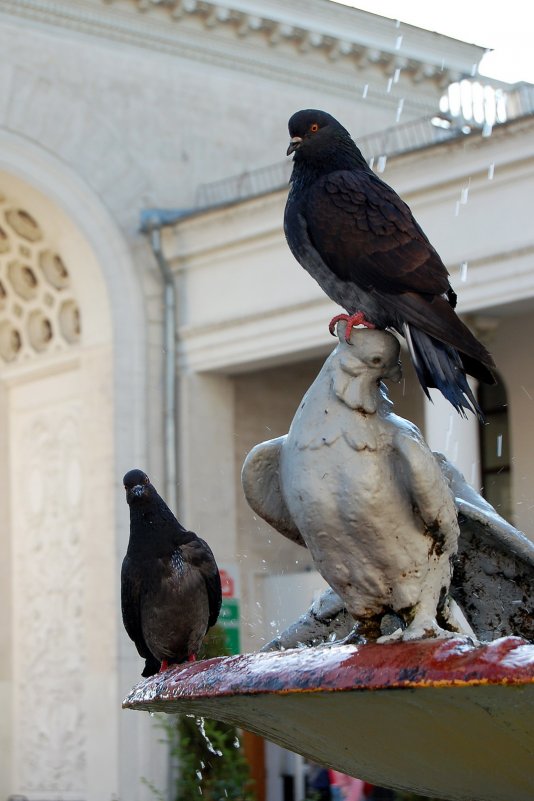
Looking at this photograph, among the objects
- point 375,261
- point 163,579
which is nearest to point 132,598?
point 163,579

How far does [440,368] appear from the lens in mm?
3473

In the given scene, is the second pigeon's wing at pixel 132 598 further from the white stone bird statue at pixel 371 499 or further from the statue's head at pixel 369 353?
the statue's head at pixel 369 353

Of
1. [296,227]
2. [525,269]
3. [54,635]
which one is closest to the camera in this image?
[296,227]

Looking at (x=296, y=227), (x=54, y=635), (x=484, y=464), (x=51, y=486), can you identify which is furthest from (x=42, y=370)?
(x=296, y=227)

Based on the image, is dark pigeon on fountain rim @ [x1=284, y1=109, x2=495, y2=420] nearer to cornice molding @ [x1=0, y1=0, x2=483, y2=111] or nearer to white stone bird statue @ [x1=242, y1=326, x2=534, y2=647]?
white stone bird statue @ [x1=242, y1=326, x2=534, y2=647]

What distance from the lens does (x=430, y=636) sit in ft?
10.9

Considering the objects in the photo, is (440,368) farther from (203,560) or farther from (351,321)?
(203,560)

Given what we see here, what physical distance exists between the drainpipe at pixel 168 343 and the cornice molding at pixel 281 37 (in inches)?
69.1

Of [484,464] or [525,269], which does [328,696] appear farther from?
[484,464]

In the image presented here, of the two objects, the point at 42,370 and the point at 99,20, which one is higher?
the point at 99,20

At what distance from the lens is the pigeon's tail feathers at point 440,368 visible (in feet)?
11.2

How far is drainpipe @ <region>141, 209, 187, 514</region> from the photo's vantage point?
1492 cm

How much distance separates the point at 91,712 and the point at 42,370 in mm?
3431

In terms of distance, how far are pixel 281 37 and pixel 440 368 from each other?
1303cm
